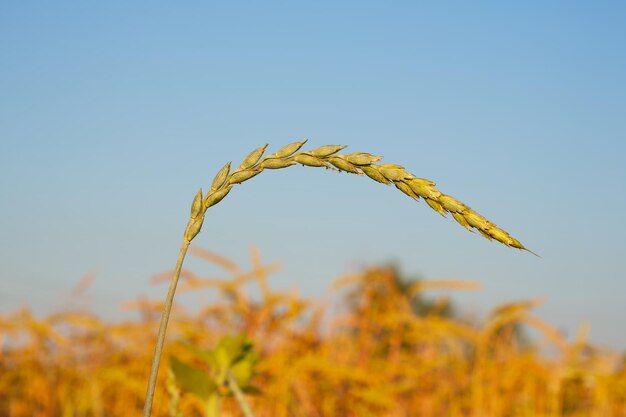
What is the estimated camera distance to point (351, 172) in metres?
0.94

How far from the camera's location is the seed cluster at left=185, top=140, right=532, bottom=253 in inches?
35.6

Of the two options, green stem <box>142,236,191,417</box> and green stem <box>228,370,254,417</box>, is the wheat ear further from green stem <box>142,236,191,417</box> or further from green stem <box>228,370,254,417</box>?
green stem <box>228,370,254,417</box>

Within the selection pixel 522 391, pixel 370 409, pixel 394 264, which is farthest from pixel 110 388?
pixel 394 264

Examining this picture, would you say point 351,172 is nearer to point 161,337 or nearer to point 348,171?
point 348,171

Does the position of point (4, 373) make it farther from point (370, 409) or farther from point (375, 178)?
point (375, 178)

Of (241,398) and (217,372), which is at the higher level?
(217,372)

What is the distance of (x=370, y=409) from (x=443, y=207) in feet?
10.1

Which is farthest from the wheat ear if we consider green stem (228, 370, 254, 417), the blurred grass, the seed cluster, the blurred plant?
the blurred grass

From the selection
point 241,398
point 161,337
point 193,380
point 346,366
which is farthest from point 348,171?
point 346,366

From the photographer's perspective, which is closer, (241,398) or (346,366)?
(241,398)

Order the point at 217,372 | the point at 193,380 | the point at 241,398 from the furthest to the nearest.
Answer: the point at 217,372
the point at 193,380
the point at 241,398

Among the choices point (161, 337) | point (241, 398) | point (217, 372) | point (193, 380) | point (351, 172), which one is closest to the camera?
point (161, 337)

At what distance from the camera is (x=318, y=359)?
375 cm

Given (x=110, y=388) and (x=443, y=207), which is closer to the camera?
(x=443, y=207)
